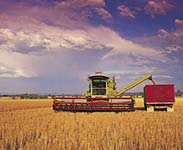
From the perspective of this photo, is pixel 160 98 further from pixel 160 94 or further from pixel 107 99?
pixel 107 99

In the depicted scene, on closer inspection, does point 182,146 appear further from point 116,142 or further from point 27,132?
point 27,132

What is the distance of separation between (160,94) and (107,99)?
14.7 feet

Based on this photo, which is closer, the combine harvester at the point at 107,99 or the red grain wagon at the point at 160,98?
the combine harvester at the point at 107,99

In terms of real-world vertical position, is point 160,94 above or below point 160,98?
above

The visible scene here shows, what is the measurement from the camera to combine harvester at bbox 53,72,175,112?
20.6 m

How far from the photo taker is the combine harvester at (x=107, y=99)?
810 inches

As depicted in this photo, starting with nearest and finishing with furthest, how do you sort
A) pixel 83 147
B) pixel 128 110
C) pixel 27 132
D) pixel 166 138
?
pixel 83 147, pixel 166 138, pixel 27 132, pixel 128 110

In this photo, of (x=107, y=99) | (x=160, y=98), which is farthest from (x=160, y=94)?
(x=107, y=99)

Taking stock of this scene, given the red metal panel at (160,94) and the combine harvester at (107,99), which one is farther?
the red metal panel at (160,94)

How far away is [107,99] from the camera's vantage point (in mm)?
21078

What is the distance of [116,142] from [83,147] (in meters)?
1.01

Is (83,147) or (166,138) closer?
(83,147)

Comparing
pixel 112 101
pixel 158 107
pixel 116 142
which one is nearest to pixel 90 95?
pixel 112 101

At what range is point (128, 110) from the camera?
2041 centimetres
